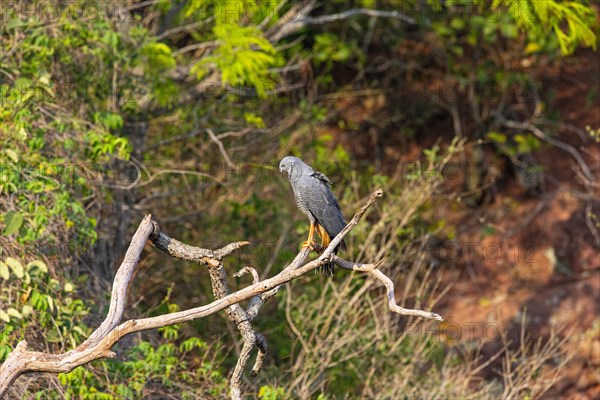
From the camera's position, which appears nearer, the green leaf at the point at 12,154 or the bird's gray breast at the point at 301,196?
the bird's gray breast at the point at 301,196

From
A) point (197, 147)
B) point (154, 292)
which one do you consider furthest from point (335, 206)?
point (197, 147)

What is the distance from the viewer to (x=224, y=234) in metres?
9.03

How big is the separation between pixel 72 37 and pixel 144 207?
72.6 inches

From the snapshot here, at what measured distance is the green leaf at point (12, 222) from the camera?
19.3ft

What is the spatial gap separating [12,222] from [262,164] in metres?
3.31

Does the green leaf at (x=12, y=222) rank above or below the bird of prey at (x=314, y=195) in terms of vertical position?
below

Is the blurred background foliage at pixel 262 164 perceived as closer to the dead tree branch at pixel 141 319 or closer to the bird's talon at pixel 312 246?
the dead tree branch at pixel 141 319

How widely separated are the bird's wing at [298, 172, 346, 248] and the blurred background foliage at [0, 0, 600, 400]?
165 centimetres

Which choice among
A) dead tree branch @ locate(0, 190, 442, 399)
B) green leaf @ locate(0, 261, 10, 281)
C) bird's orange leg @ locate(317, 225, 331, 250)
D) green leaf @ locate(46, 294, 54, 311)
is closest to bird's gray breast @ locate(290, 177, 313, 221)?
bird's orange leg @ locate(317, 225, 331, 250)

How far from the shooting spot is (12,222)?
233 inches

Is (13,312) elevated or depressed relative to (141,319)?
depressed

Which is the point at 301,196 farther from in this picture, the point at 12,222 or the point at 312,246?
the point at 12,222

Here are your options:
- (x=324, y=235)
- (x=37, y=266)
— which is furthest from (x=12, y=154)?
(x=324, y=235)

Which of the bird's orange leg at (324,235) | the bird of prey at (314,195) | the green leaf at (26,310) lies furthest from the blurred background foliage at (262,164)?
the bird of prey at (314,195)
